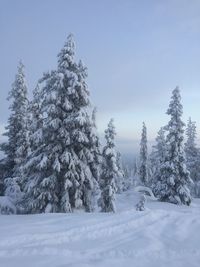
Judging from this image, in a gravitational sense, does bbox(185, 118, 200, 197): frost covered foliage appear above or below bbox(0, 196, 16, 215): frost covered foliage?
→ above

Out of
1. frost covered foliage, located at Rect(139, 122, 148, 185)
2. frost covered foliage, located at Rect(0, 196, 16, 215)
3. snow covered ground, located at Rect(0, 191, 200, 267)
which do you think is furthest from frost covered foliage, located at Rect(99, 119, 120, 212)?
frost covered foliage, located at Rect(139, 122, 148, 185)

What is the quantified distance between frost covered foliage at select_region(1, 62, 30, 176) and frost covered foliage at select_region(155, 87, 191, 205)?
14663 mm

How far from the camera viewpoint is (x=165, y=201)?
37750 mm

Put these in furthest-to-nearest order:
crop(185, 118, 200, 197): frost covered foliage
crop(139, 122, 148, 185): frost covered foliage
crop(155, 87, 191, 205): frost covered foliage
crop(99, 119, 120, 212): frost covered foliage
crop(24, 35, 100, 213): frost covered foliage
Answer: crop(139, 122, 148, 185): frost covered foliage, crop(185, 118, 200, 197): frost covered foliage, crop(155, 87, 191, 205): frost covered foliage, crop(99, 119, 120, 212): frost covered foliage, crop(24, 35, 100, 213): frost covered foliage

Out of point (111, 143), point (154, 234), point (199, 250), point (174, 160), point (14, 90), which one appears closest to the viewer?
point (199, 250)

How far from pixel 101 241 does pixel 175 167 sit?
89.0 feet

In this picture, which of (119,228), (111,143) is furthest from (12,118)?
(119,228)

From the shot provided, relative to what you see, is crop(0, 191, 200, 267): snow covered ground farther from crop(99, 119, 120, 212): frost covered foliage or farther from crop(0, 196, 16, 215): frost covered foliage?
crop(99, 119, 120, 212): frost covered foliage

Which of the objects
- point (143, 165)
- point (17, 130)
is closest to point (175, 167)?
point (17, 130)

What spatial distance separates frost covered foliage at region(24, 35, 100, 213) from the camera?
20.0 m

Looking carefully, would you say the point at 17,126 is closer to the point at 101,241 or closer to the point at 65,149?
the point at 65,149

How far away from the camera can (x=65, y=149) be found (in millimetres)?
20594

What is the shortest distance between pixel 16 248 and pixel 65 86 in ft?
44.3

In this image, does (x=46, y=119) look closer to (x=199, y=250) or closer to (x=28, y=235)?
(x=28, y=235)
